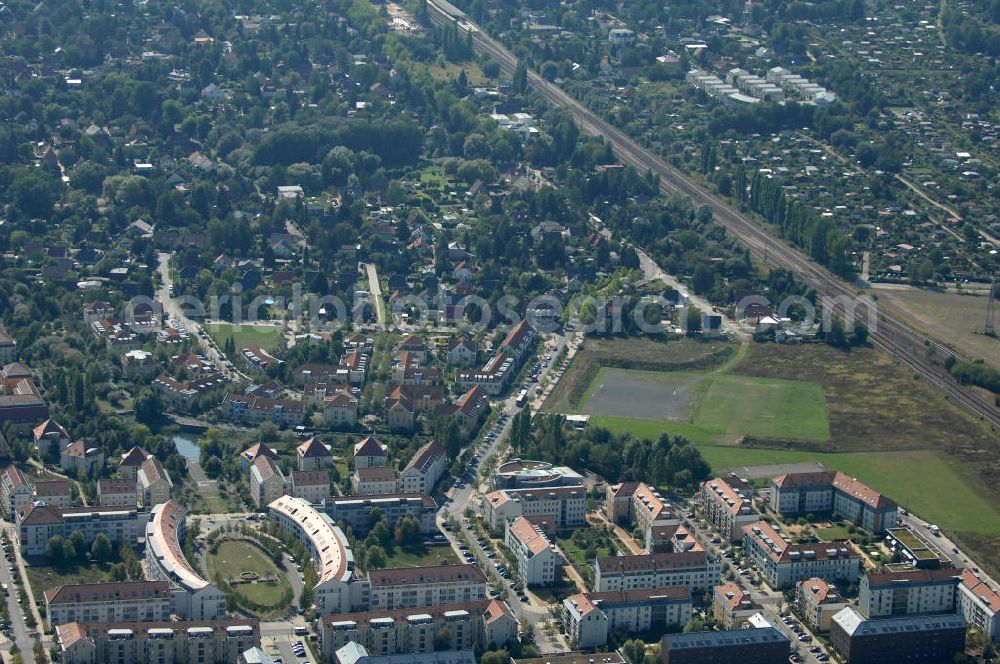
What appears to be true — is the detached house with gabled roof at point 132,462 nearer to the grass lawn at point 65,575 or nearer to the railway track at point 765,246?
the grass lawn at point 65,575

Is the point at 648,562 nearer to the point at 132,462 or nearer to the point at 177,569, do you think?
the point at 177,569

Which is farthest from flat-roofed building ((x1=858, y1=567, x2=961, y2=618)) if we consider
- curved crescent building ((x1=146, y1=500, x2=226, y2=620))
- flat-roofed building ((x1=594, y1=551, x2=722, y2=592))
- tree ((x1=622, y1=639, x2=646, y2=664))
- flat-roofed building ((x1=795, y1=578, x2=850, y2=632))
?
curved crescent building ((x1=146, y1=500, x2=226, y2=620))

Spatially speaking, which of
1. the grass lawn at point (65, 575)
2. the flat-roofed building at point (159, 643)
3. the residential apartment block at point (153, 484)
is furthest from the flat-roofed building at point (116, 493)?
the flat-roofed building at point (159, 643)

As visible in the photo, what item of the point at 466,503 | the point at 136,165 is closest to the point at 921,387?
the point at 466,503

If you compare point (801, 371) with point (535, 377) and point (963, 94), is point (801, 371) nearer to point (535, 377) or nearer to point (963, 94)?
point (535, 377)

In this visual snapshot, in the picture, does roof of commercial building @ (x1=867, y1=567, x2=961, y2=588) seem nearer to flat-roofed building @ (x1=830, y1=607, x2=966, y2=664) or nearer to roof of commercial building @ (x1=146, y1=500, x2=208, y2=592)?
flat-roofed building @ (x1=830, y1=607, x2=966, y2=664)

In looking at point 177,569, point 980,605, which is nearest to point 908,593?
point 980,605
